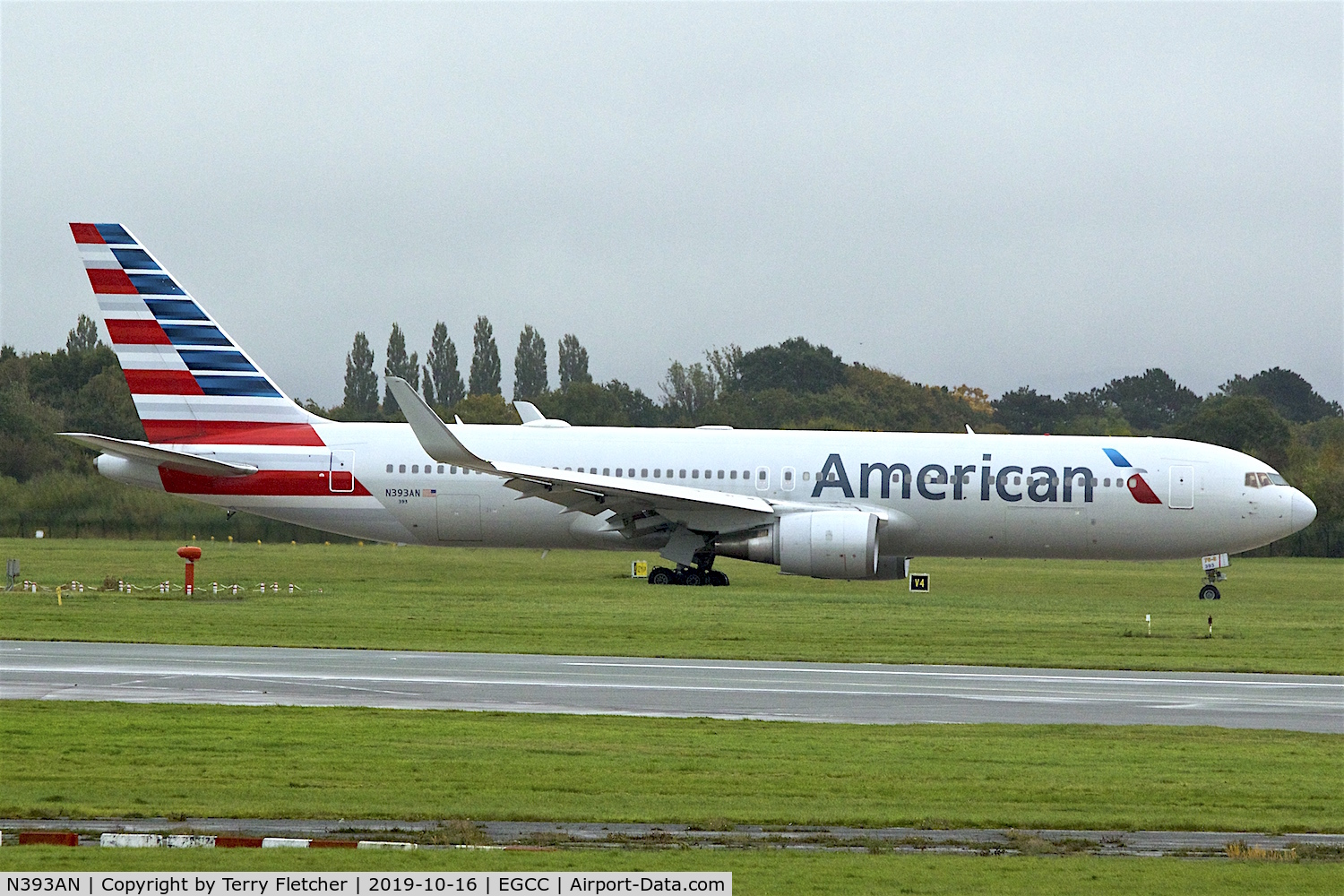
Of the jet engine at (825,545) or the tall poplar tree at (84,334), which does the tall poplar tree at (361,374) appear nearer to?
the tall poplar tree at (84,334)

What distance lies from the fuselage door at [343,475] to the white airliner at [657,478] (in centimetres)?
4

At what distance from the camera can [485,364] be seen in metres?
96.7

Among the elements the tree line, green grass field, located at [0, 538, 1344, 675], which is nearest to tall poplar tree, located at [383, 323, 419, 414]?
the tree line

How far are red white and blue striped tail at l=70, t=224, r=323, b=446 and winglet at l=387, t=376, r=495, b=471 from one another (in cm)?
543

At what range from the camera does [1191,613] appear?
90.9 feet

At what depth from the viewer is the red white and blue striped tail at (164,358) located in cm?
3394

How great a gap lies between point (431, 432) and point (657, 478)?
231 inches

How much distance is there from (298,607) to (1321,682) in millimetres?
16461

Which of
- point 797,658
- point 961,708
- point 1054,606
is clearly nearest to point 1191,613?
point 1054,606

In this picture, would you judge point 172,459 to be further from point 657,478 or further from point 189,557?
point 657,478

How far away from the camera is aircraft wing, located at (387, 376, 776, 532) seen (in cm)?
2911

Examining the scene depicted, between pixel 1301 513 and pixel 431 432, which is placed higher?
pixel 431 432

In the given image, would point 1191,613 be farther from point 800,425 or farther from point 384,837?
point 800,425

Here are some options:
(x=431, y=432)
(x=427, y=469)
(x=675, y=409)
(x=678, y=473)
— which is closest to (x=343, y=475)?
(x=427, y=469)
